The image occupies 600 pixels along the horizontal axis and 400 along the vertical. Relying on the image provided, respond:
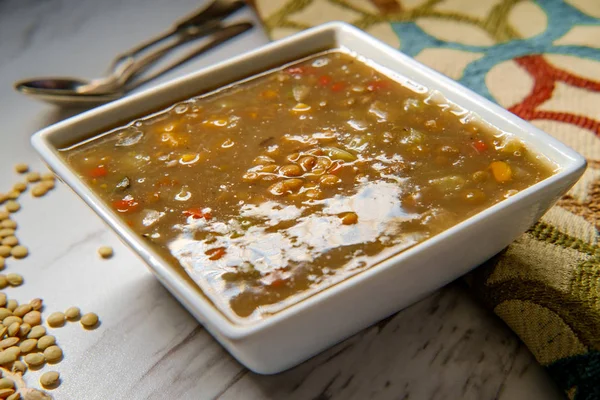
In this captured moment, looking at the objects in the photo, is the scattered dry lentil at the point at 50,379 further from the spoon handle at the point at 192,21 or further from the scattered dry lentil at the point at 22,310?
the spoon handle at the point at 192,21

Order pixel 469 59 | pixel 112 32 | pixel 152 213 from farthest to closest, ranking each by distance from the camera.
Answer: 1. pixel 112 32
2. pixel 469 59
3. pixel 152 213

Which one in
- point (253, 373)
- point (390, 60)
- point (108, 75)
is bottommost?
point (253, 373)

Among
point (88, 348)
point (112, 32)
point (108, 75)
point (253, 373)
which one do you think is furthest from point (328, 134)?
point (112, 32)

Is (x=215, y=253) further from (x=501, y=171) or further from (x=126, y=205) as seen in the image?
(x=501, y=171)

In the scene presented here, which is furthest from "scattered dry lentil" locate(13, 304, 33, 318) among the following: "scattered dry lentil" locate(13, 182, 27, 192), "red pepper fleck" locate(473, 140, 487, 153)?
"red pepper fleck" locate(473, 140, 487, 153)

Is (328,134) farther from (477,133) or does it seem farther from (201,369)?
(201,369)

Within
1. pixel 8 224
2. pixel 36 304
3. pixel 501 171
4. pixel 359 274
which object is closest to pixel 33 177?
pixel 8 224

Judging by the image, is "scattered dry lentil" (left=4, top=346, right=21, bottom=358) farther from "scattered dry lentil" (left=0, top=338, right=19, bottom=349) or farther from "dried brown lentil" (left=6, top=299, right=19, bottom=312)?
"dried brown lentil" (left=6, top=299, right=19, bottom=312)

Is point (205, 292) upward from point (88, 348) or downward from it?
upward
